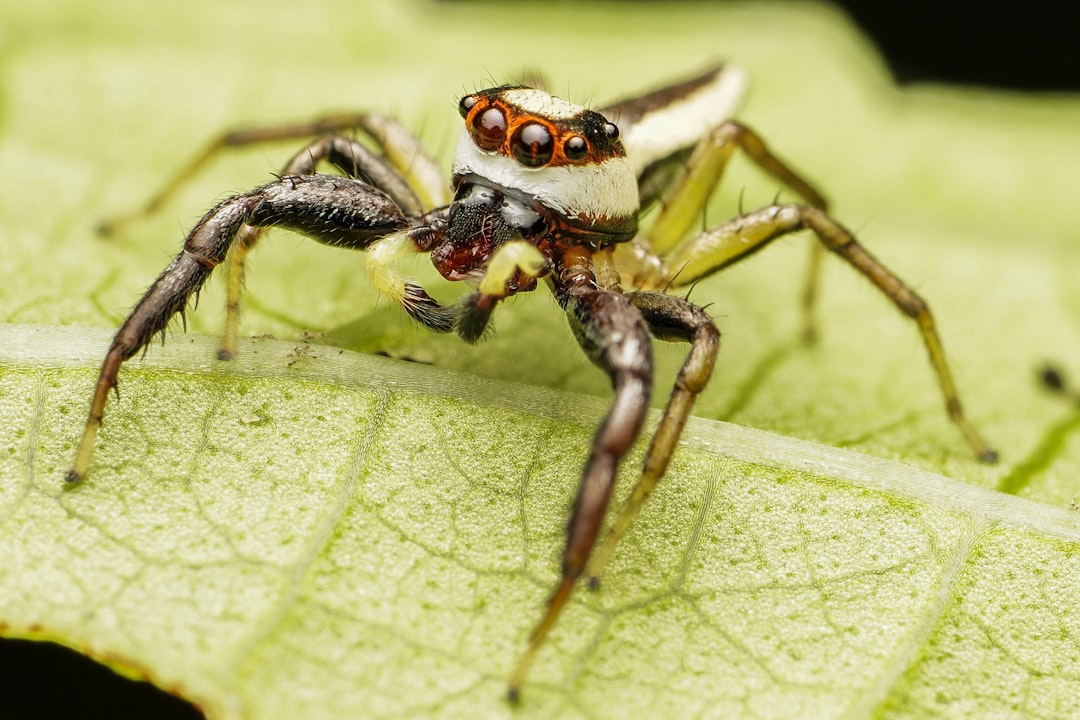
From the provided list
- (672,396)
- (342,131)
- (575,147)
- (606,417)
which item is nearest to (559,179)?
(575,147)

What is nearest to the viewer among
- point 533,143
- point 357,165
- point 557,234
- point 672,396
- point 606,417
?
point 606,417

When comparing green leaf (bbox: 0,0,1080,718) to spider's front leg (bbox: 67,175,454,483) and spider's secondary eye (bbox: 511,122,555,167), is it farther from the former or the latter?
spider's secondary eye (bbox: 511,122,555,167)

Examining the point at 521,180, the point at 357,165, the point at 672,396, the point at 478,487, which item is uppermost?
the point at 521,180

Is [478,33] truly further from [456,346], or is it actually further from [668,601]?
[668,601]

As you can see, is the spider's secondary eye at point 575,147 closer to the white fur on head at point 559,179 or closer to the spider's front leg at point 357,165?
the white fur on head at point 559,179

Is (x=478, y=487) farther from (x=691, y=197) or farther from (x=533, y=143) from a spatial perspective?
(x=691, y=197)

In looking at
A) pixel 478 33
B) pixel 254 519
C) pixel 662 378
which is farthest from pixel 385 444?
pixel 478 33

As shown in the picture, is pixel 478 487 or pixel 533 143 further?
pixel 533 143

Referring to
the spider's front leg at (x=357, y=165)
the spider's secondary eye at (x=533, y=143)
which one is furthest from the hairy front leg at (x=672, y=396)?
the spider's front leg at (x=357, y=165)
